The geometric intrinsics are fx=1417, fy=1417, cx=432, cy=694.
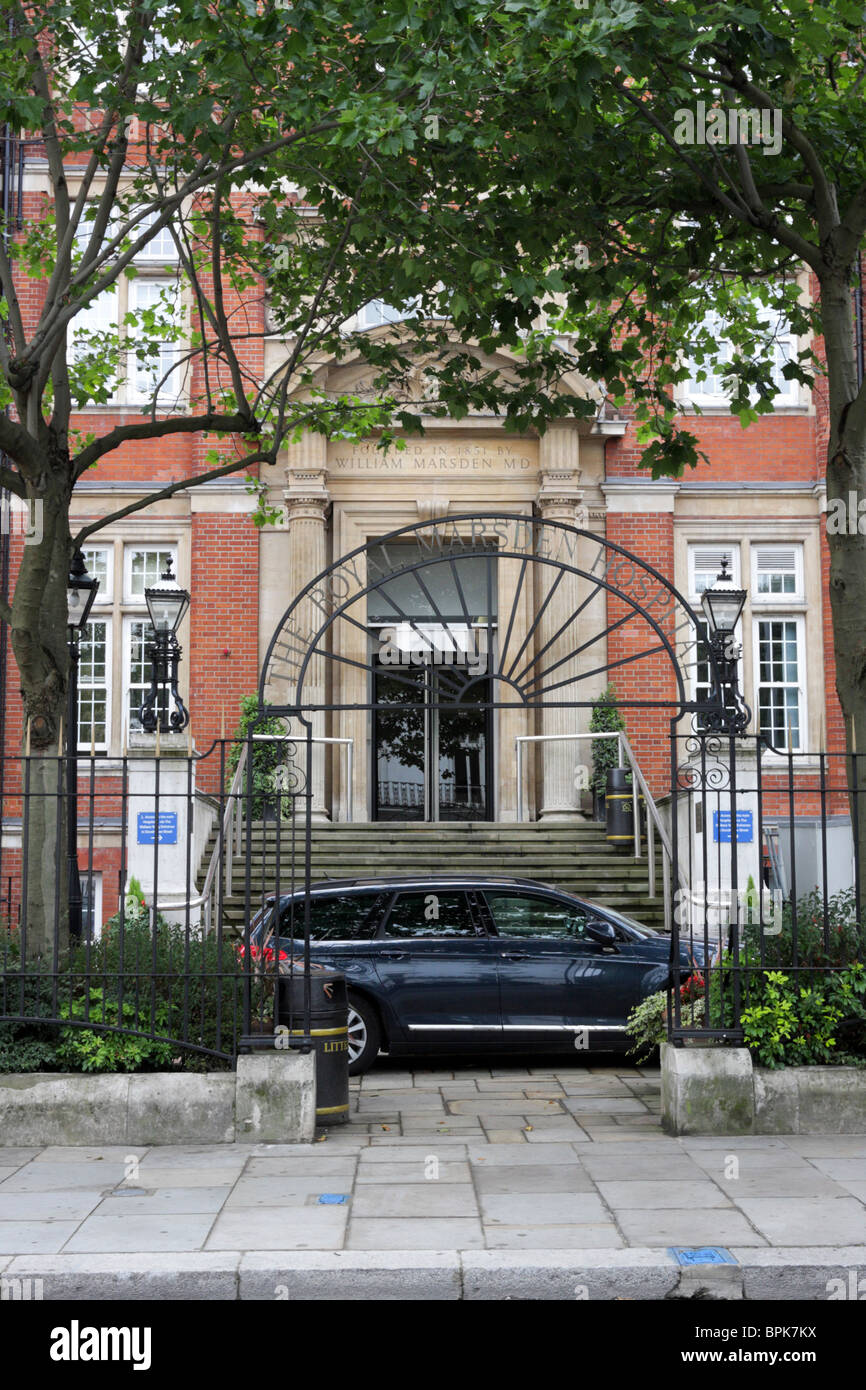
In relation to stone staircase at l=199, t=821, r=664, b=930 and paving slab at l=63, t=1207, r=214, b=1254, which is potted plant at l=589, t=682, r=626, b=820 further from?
paving slab at l=63, t=1207, r=214, b=1254

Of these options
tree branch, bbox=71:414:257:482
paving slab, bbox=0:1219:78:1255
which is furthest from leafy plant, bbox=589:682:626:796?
paving slab, bbox=0:1219:78:1255

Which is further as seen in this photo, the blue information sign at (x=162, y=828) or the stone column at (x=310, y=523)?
the stone column at (x=310, y=523)

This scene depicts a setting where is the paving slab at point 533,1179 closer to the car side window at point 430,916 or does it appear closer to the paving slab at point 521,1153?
the paving slab at point 521,1153

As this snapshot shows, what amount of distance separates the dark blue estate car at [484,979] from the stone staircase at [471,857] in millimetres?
3388

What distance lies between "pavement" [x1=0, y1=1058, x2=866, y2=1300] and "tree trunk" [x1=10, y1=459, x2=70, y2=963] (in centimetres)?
171

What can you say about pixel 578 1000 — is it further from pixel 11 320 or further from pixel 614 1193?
pixel 11 320

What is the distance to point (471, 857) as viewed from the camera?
16625mm

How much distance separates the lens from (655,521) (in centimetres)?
2005

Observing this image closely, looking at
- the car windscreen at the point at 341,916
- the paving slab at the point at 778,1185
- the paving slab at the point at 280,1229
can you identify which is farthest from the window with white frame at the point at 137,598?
the paving slab at the point at 778,1185

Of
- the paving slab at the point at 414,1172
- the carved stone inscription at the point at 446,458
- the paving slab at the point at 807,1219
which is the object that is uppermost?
the carved stone inscription at the point at 446,458

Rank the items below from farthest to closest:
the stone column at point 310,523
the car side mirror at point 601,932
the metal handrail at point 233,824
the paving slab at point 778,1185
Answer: the stone column at point 310,523 → the metal handrail at point 233,824 → the car side mirror at point 601,932 → the paving slab at point 778,1185

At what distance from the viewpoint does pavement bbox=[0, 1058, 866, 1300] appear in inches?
236

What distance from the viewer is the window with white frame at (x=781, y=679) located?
1998cm
